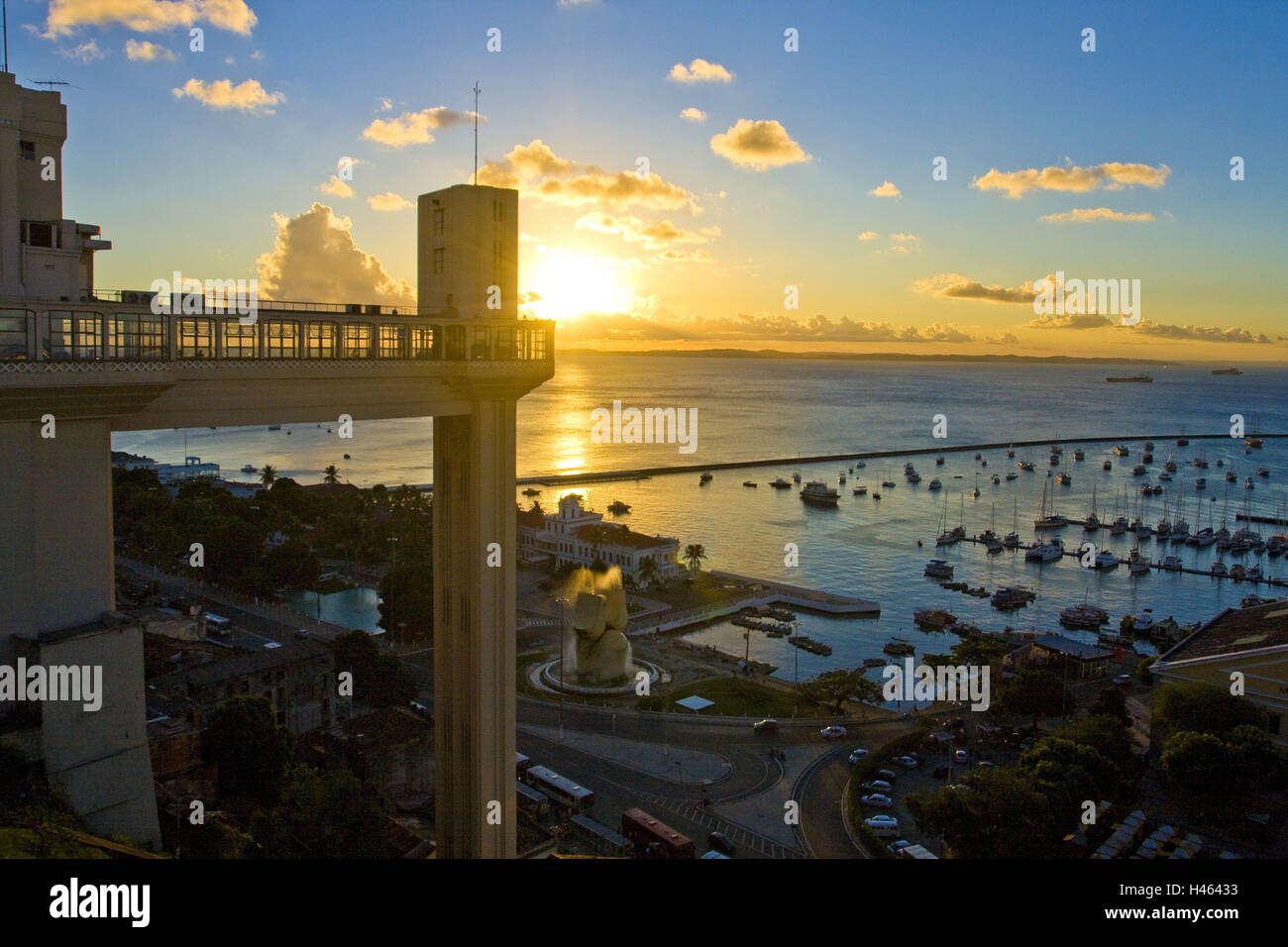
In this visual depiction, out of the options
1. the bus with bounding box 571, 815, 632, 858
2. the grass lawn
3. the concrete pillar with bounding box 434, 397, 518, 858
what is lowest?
the grass lawn

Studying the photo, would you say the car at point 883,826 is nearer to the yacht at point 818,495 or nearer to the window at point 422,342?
the window at point 422,342

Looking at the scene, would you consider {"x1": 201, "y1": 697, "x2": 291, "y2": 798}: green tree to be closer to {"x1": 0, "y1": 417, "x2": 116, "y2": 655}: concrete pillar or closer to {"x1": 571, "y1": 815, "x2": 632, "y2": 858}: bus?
{"x1": 571, "y1": 815, "x2": 632, "y2": 858}: bus

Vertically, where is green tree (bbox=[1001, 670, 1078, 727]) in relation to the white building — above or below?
below

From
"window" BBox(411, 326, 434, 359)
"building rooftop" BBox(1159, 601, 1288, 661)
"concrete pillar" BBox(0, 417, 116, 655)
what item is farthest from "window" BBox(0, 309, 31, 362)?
"building rooftop" BBox(1159, 601, 1288, 661)

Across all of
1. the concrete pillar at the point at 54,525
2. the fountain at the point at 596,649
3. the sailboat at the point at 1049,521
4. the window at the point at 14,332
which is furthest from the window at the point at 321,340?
the sailboat at the point at 1049,521

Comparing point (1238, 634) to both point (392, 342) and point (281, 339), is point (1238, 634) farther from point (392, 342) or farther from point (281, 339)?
point (281, 339)

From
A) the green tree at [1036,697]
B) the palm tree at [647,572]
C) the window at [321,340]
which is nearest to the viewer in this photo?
the window at [321,340]

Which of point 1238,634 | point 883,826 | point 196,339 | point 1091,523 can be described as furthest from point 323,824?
point 1091,523
